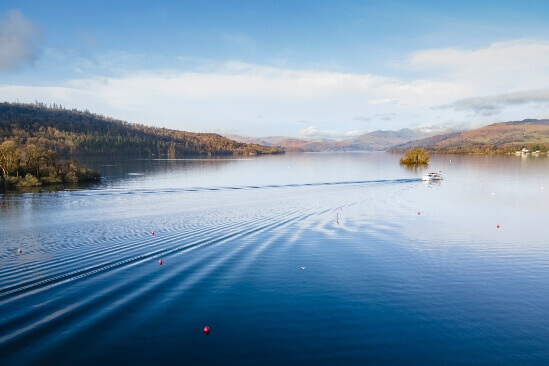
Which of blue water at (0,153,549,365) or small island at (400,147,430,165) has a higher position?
small island at (400,147,430,165)

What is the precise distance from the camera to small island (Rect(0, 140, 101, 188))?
6694 centimetres

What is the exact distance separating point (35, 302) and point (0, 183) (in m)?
61.8

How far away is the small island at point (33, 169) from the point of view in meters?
66.9

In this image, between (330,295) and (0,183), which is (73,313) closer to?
(330,295)

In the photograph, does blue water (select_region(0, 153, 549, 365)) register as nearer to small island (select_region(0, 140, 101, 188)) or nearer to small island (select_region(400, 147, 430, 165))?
small island (select_region(0, 140, 101, 188))

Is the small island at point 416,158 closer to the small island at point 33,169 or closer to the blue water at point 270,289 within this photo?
the blue water at point 270,289

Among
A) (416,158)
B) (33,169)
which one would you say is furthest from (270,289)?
(416,158)

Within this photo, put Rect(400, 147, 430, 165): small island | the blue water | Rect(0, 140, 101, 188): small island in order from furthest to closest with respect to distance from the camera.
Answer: Rect(400, 147, 430, 165): small island → Rect(0, 140, 101, 188): small island → the blue water

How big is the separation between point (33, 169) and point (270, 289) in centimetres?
7092

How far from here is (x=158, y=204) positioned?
49.4 m

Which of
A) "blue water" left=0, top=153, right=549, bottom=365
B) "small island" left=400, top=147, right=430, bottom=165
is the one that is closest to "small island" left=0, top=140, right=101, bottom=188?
"blue water" left=0, top=153, right=549, bottom=365

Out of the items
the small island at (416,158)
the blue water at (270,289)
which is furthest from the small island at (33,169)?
the small island at (416,158)

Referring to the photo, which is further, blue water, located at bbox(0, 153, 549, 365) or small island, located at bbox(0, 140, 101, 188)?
small island, located at bbox(0, 140, 101, 188)

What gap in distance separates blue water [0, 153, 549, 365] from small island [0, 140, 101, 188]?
3295cm
